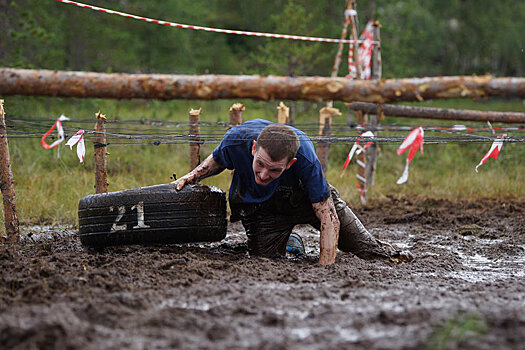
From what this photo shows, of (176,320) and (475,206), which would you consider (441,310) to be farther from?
(475,206)

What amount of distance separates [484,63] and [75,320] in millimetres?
47358

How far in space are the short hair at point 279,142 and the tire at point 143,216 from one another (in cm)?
91

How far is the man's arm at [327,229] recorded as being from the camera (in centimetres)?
447

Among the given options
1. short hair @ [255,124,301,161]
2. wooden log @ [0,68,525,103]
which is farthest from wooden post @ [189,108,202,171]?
wooden log @ [0,68,525,103]

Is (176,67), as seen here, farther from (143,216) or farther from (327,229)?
(327,229)

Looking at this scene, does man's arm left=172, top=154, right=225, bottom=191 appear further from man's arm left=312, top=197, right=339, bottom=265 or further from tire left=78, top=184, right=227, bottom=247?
man's arm left=312, top=197, right=339, bottom=265

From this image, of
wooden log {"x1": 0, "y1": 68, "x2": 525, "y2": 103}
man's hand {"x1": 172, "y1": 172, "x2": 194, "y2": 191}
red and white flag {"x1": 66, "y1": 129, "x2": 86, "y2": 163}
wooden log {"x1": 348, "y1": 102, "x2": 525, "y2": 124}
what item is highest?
wooden log {"x1": 0, "y1": 68, "x2": 525, "y2": 103}

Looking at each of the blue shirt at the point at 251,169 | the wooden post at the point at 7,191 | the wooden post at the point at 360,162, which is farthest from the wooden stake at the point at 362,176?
the wooden post at the point at 7,191

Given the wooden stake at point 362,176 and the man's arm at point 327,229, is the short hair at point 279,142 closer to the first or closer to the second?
the man's arm at point 327,229

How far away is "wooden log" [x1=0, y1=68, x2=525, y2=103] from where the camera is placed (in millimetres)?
3320

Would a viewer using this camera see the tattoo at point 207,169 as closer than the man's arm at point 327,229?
No

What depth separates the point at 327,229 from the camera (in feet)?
14.7

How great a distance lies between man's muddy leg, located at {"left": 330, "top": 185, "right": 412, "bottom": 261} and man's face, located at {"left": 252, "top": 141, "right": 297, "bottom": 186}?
896 millimetres

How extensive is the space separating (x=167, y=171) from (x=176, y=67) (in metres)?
10.9
